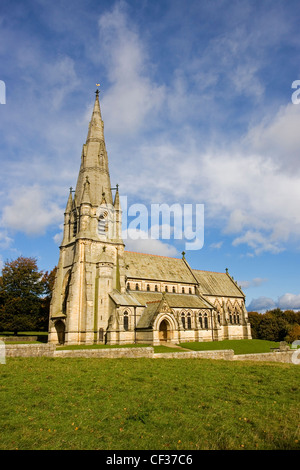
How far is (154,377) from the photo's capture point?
58.5ft

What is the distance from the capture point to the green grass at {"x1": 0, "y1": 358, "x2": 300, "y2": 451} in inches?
390

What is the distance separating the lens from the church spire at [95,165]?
4900cm

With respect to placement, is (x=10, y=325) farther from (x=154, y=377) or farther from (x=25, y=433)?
(x=25, y=433)

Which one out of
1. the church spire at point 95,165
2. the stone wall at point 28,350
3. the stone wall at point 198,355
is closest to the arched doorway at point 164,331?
the stone wall at point 198,355

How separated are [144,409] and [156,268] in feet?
138

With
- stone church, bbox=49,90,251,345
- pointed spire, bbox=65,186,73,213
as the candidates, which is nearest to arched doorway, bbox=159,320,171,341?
stone church, bbox=49,90,251,345

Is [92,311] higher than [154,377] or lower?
higher

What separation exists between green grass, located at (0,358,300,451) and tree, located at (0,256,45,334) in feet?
84.7

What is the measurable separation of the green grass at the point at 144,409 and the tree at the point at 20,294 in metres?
25.8

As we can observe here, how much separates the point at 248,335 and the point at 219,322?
737cm

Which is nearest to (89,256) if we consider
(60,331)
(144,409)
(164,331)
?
(60,331)

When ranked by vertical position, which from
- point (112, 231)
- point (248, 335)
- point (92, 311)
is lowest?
point (248, 335)

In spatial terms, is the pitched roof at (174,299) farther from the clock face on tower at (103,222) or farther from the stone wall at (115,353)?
the stone wall at (115,353)
